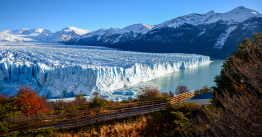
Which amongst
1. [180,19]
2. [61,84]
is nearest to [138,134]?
[61,84]

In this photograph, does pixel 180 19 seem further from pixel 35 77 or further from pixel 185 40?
pixel 35 77

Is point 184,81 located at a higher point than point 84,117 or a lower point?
lower

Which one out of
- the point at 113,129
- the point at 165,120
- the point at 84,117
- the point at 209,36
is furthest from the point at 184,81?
the point at 209,36

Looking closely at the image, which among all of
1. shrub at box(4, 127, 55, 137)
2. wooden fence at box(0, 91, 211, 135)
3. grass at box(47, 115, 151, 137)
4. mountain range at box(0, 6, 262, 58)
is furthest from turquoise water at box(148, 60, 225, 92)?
mountain range at box(0, 6, 262, 58)

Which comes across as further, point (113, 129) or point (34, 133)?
point (113, 129)

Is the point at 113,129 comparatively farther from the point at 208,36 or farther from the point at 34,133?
the point at 208,36

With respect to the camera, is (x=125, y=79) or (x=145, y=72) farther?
(x=145, y=72)

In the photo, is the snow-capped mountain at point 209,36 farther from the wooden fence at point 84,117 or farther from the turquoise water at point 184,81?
the wooden fence at point 84,117

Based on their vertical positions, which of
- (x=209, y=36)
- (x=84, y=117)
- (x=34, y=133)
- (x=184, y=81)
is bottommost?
(x=184, y=81)

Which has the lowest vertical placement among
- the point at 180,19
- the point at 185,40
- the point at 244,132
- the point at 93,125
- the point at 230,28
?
the point at 93,125

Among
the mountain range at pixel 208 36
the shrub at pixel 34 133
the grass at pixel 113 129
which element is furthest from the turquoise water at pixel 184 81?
the mountain range at pixel 208 36

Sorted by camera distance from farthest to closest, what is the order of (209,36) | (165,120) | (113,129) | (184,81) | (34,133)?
1. (209,36)
2. (184,81)
3. (165,120)
4. (113,129)
5. (34,133)
